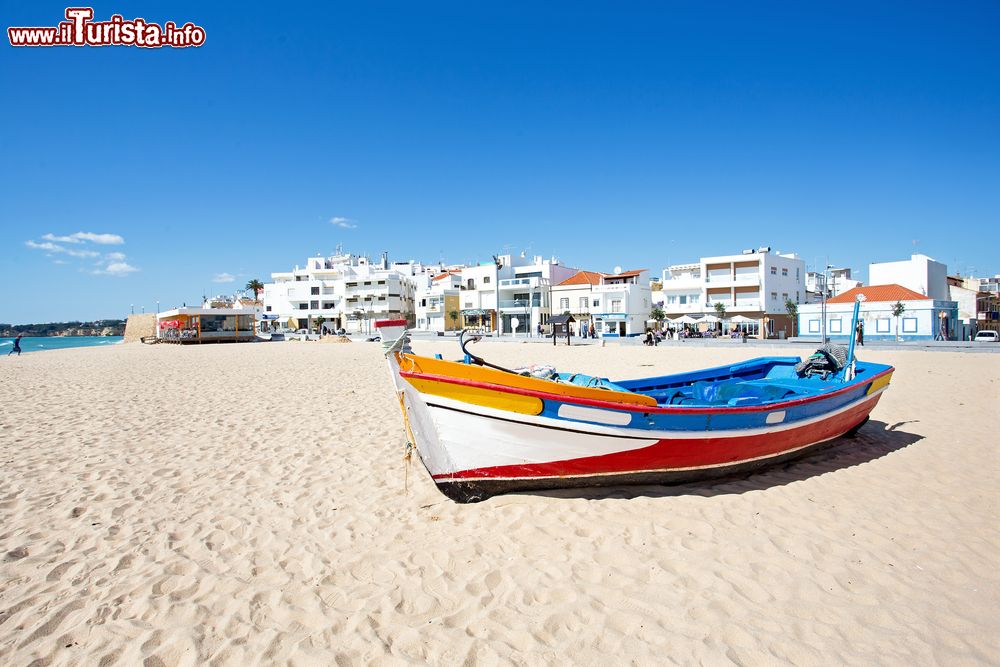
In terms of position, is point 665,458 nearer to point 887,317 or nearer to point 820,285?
point 887,317

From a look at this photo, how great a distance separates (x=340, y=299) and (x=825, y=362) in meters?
71.5

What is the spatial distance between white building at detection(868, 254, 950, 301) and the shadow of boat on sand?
1956 inches

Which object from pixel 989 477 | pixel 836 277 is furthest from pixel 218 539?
pixel 836 277

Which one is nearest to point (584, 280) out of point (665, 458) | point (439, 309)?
point (439, 309)

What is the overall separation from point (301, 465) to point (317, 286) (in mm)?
72286

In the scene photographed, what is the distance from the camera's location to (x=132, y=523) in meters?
4.55

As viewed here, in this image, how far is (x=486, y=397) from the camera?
4.53 meters

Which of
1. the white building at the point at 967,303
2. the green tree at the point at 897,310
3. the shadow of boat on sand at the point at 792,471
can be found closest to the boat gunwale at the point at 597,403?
the shadow of boat on sand at the point at 792,471

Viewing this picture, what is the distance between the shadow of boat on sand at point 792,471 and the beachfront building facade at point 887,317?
38.2 m

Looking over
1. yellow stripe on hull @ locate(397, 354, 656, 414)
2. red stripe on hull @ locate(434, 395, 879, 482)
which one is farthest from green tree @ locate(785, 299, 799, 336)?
yellow stripe on hull @ locate(397, 354, 656, 414)

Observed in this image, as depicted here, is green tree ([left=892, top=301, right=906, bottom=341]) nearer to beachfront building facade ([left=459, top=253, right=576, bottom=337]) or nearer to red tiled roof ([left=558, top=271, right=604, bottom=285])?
red tiled roof ([left=558, top=271, right=604, bottom=285])

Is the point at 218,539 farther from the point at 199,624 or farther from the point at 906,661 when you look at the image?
the point at 906,661

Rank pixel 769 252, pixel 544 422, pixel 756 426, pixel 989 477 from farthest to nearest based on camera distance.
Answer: pixel 769 252 < pixel 989 477 < pixel 756 426 < pixel 544 422

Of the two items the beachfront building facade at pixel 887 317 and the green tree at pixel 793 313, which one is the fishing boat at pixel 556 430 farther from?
the green tree at pixel 793 313
